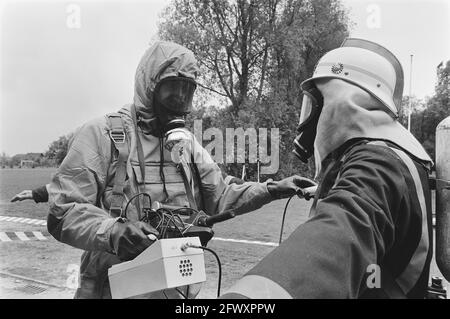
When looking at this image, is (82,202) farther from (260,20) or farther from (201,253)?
(260,20)

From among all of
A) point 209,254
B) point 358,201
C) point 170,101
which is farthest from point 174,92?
point 209,254

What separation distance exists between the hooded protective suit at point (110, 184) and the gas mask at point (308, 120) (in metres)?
0.80

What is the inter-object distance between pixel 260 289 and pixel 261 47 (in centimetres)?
1923

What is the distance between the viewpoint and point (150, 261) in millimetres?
1634

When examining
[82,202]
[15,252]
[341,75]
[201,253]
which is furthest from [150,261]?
[15,252]

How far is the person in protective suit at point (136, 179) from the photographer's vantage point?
192 centimetres

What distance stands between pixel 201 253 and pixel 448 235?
91 cm

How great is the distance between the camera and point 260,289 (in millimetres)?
788

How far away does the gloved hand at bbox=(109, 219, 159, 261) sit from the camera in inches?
68.5

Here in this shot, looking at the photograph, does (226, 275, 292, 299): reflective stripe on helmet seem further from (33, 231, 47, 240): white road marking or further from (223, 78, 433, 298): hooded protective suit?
(33, 231, 47, 240): white road marking

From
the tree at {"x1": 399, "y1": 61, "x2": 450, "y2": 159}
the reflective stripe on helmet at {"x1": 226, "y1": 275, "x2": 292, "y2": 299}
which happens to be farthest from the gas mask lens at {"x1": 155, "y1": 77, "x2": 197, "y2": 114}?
the tree at {"x1": 399, "y1": 61, "x2": 450, "y2": 159}

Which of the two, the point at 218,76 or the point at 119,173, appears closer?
the point at 119,173

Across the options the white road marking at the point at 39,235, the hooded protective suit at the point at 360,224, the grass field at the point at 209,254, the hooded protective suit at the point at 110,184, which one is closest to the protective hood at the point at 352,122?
the hooded protective suit at the point at 360,224

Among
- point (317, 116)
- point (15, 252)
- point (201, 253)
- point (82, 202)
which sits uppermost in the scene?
point (317, 116)
